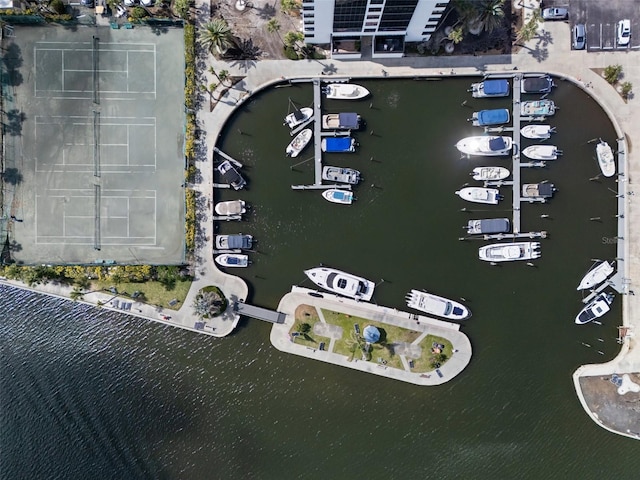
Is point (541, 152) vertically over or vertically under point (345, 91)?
under

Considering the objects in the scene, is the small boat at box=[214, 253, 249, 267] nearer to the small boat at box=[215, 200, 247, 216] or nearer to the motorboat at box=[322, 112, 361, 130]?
the small boat at box=[215, 200, 247, 216]

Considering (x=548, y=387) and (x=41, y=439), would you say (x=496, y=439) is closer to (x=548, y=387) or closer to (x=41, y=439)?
(x=548, y=387)

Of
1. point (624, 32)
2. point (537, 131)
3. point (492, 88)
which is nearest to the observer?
point (624, 32)

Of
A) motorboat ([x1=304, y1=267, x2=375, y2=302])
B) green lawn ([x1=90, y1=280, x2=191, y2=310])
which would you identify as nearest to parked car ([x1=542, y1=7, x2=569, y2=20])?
motorboat ([x1=304, y1=267, x2=375, y2=302])

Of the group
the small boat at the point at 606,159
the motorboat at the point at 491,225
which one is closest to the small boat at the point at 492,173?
the motorboat at the point at 491,225

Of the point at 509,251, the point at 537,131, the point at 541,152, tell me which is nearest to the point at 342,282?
the point at 509,251

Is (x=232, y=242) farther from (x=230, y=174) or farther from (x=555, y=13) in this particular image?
(x=555, y=13)

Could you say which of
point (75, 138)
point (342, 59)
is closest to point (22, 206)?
point (75, 138)
